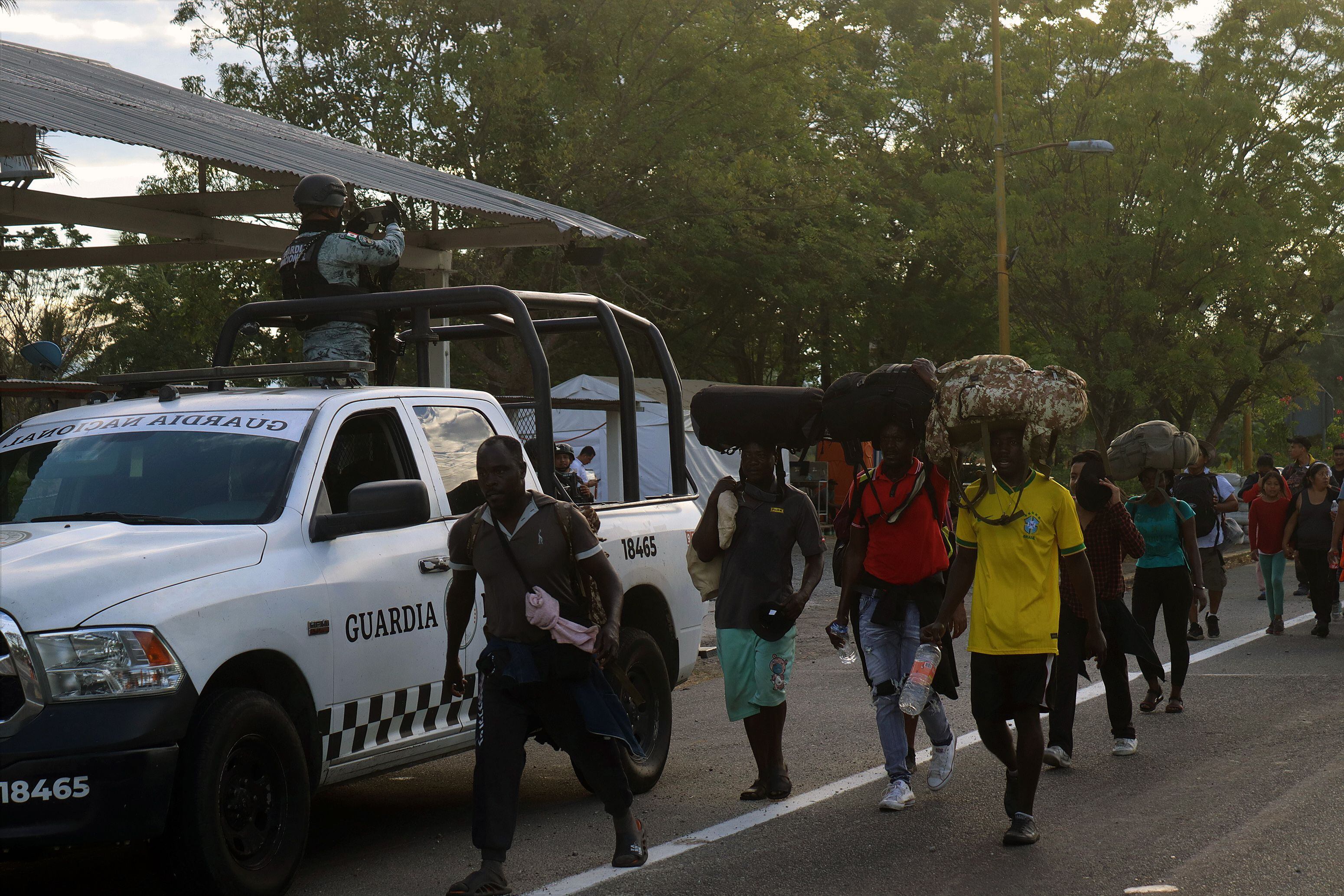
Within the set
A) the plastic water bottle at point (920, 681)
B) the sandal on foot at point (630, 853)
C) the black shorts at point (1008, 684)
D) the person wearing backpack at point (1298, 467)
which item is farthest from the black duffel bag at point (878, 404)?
the person wearing backpack at point (1298, 467)

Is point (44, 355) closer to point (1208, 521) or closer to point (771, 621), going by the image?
point (771, 621)

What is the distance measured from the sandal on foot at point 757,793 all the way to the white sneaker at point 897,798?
1.87 feet

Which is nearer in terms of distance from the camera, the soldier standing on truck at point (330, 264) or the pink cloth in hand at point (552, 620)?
the pink cloth in hand at point (552, 620)

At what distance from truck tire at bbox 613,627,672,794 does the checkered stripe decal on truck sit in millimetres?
1042

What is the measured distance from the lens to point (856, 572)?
708 cm

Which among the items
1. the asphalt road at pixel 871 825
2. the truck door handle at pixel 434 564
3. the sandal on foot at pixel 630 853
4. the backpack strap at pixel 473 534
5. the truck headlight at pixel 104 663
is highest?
the backpack strap at pixel 473 534

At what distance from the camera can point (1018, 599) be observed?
244 inches

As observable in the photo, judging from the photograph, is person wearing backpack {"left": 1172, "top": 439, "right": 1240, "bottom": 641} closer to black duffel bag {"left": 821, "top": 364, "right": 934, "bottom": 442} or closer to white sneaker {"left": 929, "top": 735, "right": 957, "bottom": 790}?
white sneaker {"left": 929, "top": 735, "right": 957, "bottom": 790}

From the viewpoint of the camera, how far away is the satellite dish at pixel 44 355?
10.5 metres

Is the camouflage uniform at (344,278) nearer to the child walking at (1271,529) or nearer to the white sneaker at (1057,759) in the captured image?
the white sneaker at (1057,759)

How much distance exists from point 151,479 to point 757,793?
10.6ft

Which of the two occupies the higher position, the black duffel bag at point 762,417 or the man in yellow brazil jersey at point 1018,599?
the black duffel bag at point 762,417

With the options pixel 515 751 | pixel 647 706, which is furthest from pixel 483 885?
pixel 647 706

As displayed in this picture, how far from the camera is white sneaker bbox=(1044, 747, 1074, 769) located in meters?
7.83
